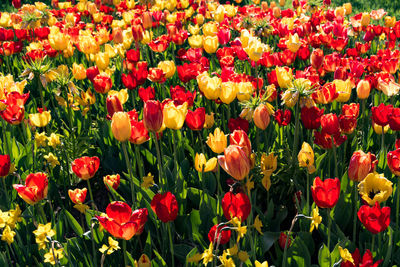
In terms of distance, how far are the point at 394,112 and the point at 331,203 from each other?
67 centimetres

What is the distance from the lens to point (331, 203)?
166cm

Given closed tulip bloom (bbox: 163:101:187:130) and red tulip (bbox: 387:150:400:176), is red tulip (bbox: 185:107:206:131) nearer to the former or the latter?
closed tulip bloom (bbox: 163:101:187:130)

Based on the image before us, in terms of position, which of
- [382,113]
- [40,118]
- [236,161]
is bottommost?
[40,118]

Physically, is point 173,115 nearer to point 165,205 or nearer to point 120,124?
point 120,124

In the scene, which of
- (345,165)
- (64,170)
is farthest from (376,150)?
(64,170)

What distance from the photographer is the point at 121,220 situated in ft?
5.09

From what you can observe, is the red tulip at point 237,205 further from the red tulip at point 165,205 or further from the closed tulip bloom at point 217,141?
the closed tulip bloom at point 217,141

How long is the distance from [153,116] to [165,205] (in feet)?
1.29

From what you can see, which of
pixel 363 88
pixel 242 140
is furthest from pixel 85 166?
pixel 363 88

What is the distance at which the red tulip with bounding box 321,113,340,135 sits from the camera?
80.5 inches

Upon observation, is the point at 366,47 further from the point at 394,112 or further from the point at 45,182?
the point at 45,182

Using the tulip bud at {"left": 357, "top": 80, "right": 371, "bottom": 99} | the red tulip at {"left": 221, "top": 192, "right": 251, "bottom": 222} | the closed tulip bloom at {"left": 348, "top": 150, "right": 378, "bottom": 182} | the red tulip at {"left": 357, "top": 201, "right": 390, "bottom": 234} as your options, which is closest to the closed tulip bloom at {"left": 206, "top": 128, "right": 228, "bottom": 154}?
the red tulip at {"left": 221, "top": 192, "right": 251, "bottom": 222}

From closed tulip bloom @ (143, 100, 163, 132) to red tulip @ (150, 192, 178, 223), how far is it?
34 cm

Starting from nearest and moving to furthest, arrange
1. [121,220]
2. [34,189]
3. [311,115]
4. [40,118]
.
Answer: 1. [121,220]
2. [34,189]
3. [311,115]
4. [40,118]
